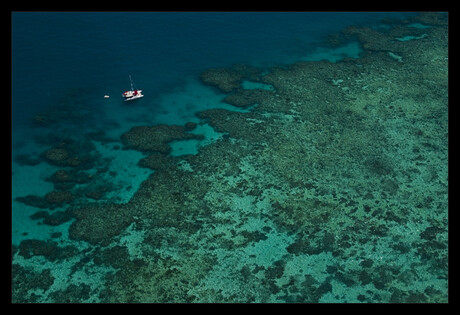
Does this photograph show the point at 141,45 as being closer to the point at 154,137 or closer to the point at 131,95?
the point at 131,95

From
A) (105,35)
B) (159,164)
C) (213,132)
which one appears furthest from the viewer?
(105,35)

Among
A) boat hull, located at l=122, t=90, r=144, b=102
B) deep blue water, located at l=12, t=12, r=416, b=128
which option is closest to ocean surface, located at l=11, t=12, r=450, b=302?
deep blue water, located at l=12, t=12, r=416, b=128

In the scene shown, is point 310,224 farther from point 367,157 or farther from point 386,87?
point 386,87

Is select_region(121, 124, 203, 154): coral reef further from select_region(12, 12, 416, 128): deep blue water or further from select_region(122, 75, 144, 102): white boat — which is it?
select_region(12, 12, 416, 128): deep blue water

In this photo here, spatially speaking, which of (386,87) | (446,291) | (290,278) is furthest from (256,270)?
(386,87)

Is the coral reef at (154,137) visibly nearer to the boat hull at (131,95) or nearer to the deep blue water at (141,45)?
the boat hull at (131,95)

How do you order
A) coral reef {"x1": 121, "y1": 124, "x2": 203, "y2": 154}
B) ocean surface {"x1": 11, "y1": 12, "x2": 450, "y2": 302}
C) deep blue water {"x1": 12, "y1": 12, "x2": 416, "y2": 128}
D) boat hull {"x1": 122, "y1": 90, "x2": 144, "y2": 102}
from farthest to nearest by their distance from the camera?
1. deep blue water {"x1": 12, "y1": 12, "x2": 416, "y2": 128}
2. boat hull {"x1": 122, "y1": 90, "x2": 144, "y2": 102}
3. coral reef {"x1": 121, "y1": 124, "x2": 203, "y2": 154}
4. ocean surface {"x1": 11, "y1": 12, "x2": 450, "y2": 302}
